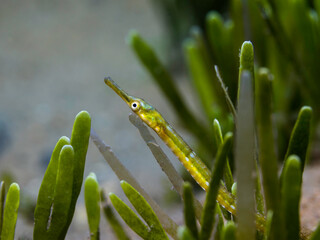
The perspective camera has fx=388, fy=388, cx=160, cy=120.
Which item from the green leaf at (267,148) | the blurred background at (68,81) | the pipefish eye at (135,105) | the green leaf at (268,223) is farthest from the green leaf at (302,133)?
the blurred background at (68,81)

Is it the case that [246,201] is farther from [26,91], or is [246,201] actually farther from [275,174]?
[26,91]

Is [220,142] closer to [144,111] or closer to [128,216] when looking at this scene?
[144,111]

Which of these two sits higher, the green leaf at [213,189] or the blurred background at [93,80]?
the blurred background at [93,80]

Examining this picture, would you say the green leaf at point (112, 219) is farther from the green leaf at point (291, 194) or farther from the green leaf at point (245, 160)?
the green leaf at point (291, 194)

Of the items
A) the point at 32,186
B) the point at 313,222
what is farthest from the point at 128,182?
the point at 32,186

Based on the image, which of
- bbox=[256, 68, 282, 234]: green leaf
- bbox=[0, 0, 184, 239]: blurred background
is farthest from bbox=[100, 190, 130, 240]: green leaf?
bbox=[0, 0, 184, 239]: blurred background

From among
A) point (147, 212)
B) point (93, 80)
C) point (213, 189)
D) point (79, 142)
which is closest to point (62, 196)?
point (79, 142)

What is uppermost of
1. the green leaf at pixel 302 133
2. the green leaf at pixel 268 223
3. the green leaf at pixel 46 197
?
the green leaf at pixel 46 197

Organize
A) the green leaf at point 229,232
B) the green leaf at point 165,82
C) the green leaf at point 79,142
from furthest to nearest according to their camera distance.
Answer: the green leaf at point 165,82 → the green leaf at point 79,142 → the green leaf at point 229,232
